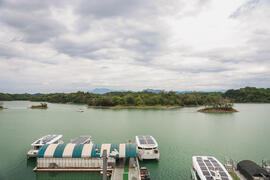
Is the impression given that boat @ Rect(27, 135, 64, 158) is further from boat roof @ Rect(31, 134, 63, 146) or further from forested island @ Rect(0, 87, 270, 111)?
forested island @ Rect(0, 87, 270, 111)

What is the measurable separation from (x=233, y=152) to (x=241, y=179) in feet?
34.6

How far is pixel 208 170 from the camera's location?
1434 cm

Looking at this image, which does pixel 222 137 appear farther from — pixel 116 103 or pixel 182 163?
pixel 116 103

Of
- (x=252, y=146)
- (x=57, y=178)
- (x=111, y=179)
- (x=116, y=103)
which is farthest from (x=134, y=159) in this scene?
(x=116, y=103)

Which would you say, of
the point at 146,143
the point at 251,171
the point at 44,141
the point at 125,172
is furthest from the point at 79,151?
the point at 251,171

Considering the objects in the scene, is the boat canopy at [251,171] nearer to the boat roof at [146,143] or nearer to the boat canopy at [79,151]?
the boat roof at [146,143]

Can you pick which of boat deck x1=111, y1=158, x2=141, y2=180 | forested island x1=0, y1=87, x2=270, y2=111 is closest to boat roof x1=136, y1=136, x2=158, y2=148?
boat deck x1=111, y1=158, x2=141, y2=180

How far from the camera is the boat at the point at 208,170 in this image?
13243 mm

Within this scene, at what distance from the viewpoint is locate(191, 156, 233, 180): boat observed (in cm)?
1324

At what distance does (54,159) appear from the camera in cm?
1664

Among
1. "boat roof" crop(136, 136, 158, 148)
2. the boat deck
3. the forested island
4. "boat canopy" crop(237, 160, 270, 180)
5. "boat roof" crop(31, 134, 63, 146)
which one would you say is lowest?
the boat deck

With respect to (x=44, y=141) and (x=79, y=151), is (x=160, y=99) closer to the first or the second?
(x=44, y=141)

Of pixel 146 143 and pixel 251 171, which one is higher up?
pixel 146 143

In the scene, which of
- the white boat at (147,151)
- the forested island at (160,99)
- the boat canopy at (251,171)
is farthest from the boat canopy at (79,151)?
the forested island at (160,99)
